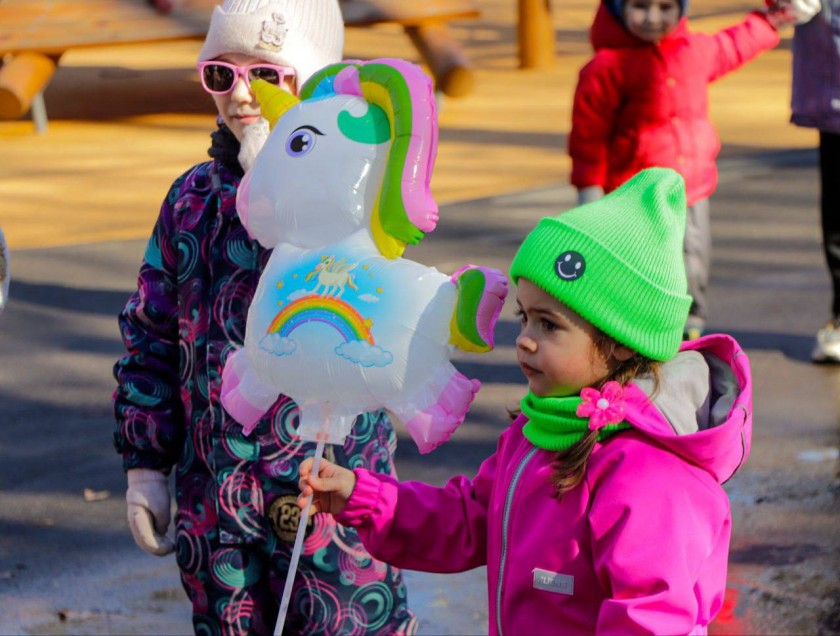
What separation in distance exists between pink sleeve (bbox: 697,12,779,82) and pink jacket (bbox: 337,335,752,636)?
171 inches

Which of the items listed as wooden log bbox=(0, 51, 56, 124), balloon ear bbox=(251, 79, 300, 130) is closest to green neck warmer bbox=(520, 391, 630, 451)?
balloon ear bbox=(251, 79, 300, 130)

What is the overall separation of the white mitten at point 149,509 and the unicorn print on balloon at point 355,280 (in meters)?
0.44

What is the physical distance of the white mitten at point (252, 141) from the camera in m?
3.06

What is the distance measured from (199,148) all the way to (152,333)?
32.6 feet

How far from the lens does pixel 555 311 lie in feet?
8.02

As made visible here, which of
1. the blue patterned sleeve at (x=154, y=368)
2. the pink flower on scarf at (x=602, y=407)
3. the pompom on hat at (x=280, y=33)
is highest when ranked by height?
the pompom on hat at (x=280, y=33)

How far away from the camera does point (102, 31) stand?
43.0 feet

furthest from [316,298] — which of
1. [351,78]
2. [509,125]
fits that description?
Answer: [509,125]

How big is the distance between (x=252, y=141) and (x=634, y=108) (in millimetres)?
3701

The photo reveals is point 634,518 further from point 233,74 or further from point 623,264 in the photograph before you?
→ point 233,74

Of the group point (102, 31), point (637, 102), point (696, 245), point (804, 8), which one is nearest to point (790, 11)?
point (804, 8)

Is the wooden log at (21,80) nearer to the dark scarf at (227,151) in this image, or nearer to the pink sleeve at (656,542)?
the dark scarf at (227,151)

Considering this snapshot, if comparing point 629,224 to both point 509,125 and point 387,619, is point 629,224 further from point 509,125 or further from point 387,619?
point 509,125

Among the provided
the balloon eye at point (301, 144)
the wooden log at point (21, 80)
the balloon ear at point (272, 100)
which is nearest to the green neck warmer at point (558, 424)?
the balloon eye at point (301, 144)
